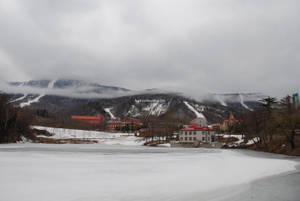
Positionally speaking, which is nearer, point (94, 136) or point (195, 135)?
point (195, 135)

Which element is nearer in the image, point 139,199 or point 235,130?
point 139,199

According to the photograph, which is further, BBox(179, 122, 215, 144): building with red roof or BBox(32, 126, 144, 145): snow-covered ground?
BBox(32, 126, 144, 145): snow-covered ground

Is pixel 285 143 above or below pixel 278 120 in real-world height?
below

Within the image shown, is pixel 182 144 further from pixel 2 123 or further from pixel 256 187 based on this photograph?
pixel 256 187

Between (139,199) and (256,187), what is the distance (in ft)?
23.8

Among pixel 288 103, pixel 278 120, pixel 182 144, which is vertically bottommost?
pixel 182 144

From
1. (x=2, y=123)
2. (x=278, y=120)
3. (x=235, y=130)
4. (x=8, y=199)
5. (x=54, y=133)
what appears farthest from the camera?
(x=54, y=133)

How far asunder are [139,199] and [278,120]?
3838 centimetres

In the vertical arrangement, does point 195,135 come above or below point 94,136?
above

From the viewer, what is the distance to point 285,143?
46969 millimetres

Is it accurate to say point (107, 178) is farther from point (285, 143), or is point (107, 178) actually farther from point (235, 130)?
point (235, 130)

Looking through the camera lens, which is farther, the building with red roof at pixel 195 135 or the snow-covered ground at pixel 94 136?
the snow-covered ground at pixel 94 136

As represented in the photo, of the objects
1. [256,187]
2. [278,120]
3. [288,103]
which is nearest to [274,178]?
[256,187]

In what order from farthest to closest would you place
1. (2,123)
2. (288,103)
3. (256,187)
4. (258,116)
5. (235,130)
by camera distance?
1. (235,130)
2. (2,123)
3. (258,116)
4. (288,103)
5. (256,187)
